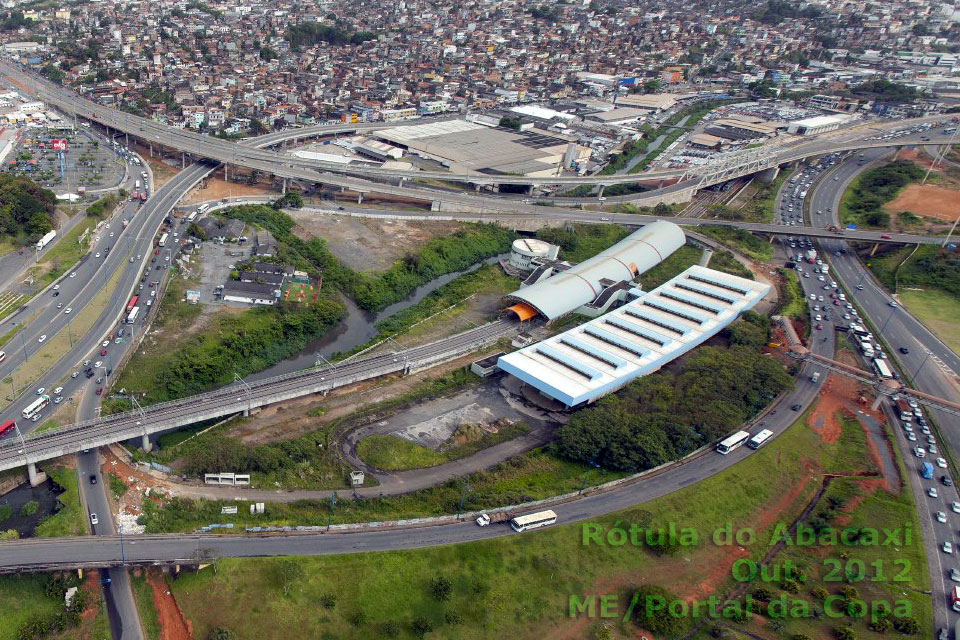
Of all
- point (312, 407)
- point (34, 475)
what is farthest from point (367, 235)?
point (34, 475)

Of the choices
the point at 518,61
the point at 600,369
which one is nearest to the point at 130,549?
the point at 600,369

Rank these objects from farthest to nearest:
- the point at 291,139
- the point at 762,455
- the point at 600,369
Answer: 1. the point at 291,139
2. the point at 600,369
3. the point at 762,455

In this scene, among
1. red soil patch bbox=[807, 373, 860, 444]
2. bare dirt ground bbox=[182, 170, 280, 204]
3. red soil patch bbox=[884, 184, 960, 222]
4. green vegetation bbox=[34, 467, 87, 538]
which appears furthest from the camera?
red soil patch bbox=[884, 184, 960, 222]

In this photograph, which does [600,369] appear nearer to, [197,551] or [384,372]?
[384,372]

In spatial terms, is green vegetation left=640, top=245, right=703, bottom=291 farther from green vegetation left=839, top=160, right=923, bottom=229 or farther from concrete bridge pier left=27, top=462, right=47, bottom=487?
concrete bridge pier left=27, top=462, right=47, bottom=487

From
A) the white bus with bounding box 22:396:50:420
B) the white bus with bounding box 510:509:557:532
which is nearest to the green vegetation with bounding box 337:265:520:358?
the white bus with bounding box 22:396:50:420

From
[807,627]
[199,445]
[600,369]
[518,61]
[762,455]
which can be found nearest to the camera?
[807,627]

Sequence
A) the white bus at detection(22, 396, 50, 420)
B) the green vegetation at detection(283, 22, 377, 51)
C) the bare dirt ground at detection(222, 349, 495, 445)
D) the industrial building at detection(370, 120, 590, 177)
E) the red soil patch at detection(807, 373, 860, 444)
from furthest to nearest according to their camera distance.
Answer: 1. the green vegetation at detection(283, 22, 377, 51)
2. the industrial building at detection(370, 120, 590, 177)
3. the red soil patch at detection(807, 373, 860, 444)
4. the bare dirt ground at detection(222, 349, 495, 445)
5. the white bus at detection(22, 396, 50, 420)

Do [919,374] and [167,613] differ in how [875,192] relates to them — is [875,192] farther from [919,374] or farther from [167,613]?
[167,613]
